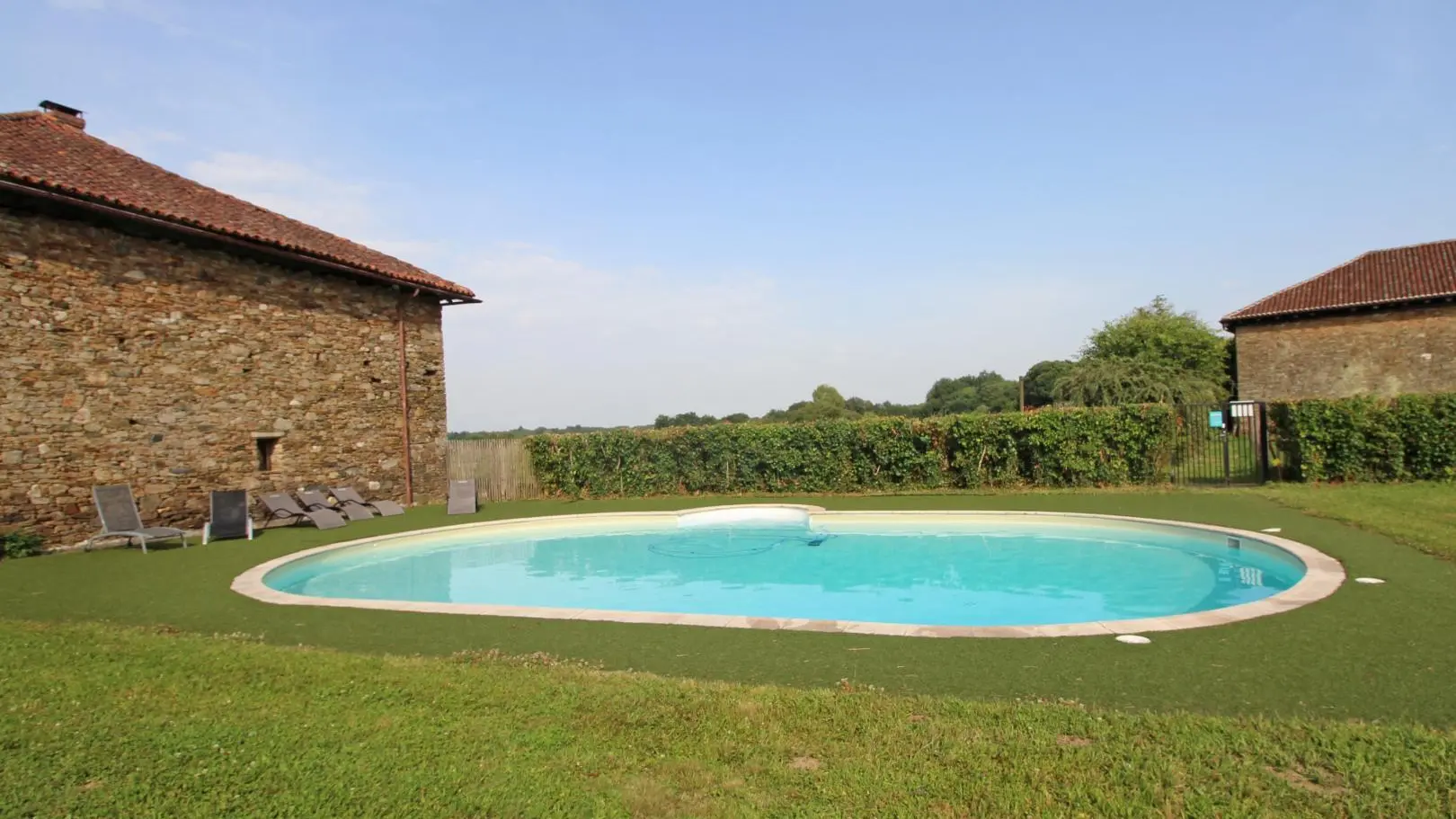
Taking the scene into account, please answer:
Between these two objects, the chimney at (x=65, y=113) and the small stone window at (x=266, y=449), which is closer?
the small stone window at (x=266, y=449)

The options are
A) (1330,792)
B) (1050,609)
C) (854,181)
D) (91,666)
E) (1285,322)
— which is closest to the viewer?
(1330,792)

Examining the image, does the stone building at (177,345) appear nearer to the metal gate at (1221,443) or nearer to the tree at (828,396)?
the metal gate at (1221,443)

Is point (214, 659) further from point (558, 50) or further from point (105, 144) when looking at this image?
point (105, 144)

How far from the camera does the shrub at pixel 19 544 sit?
31.5ft

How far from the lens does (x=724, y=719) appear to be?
→ 3.56 meters

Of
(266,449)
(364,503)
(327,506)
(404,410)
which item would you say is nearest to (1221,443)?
(404,410)

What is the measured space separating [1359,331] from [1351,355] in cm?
81

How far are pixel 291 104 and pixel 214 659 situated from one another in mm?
11126

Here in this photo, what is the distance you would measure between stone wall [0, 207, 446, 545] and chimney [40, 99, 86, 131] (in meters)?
4.66

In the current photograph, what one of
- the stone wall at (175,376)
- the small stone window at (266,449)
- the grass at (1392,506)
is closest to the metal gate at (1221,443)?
the grass at (1392,506)

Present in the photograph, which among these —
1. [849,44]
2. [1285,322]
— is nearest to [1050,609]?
[849,44]

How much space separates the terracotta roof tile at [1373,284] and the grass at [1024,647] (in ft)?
69.9

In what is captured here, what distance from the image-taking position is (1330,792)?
8.69 ft

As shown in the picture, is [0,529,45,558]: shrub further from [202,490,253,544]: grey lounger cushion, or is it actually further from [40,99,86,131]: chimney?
[40,99,86,131]: chimney
